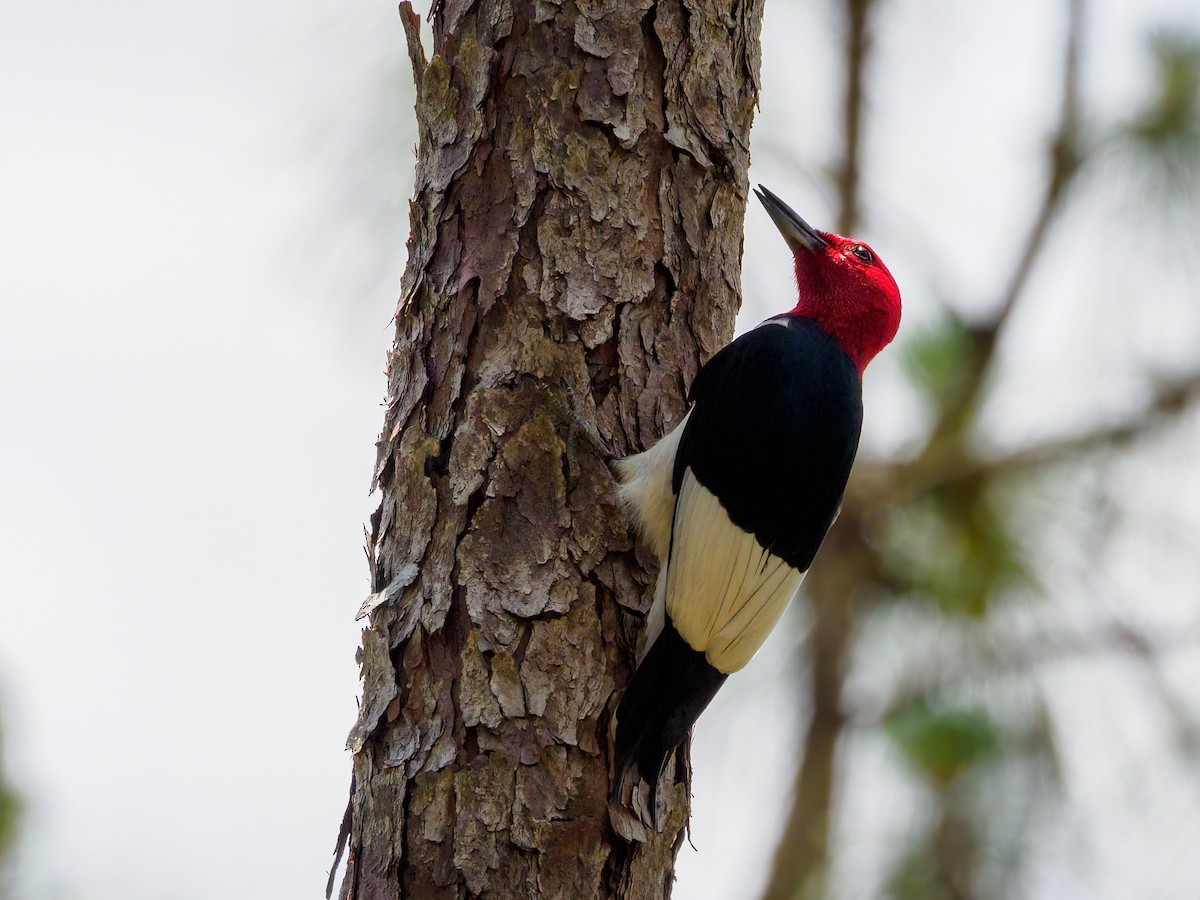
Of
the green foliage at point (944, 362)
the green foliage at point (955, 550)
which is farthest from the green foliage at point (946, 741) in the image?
the green foliage at point (944, 362)

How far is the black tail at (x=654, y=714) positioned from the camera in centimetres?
206

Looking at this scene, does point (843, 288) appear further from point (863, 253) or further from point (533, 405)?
point (533, 405)

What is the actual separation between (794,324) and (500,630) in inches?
42.0

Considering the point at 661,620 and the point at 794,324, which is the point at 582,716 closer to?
the point at 661,620

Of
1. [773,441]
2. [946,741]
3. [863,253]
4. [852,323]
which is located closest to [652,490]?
[773,441]

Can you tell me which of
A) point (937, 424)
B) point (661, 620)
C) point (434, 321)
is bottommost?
point (661, 620)

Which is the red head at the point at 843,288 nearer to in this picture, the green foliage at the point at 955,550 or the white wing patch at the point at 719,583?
the white wing patch at the point at 719,583

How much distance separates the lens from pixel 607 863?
6.61ft

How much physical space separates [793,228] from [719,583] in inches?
43.8

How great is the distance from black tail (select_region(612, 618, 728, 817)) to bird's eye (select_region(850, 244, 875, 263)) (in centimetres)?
124

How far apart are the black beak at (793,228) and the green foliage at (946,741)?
174cm

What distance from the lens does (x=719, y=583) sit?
7.66 ft

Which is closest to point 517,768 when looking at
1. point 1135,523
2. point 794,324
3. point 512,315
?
point 512,315

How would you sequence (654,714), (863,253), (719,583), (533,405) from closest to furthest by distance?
(654,714)
(533,405)
(719,583)
(863,253)
